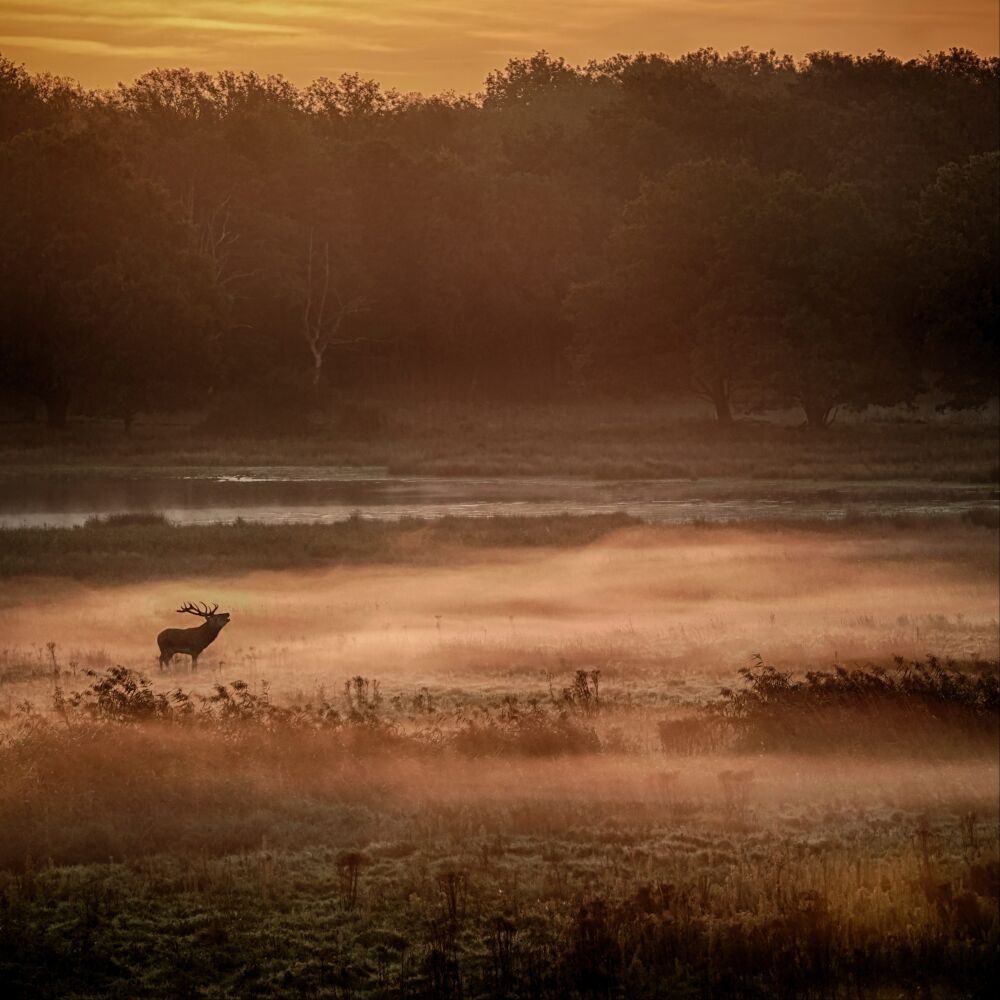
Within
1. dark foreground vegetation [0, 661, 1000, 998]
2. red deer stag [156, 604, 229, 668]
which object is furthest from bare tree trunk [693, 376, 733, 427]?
dark foreground vegetation [0, 661, 1000, 998]

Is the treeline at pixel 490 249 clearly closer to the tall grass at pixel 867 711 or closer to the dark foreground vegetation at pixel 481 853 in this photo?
the tall grass at pixel 867 711

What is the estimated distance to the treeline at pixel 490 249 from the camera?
221 feet

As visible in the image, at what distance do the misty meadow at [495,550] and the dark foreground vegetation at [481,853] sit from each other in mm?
57

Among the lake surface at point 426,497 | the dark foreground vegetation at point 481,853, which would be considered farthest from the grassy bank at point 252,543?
the dark foreground vegetation at point 481,853

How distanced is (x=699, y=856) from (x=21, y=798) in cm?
670

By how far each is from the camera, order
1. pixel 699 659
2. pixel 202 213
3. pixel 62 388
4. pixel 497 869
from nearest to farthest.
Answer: pixel 497 869
pixel 699 659
pixel 62 388
pixel 202 213

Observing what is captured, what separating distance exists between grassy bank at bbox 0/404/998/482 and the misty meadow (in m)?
0.40

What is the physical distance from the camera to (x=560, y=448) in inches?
2601

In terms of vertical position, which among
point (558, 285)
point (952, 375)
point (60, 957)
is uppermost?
point (558, 285)

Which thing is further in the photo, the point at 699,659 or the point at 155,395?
the point at 155,395

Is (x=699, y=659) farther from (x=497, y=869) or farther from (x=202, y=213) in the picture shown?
(x=202, y=213)

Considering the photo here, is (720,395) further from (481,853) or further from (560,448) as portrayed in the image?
(481,853)

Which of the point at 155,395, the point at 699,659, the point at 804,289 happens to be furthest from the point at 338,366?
the point at 699,659

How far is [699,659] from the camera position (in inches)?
939
